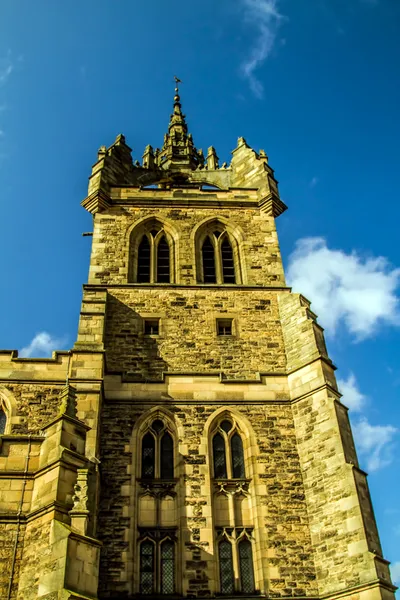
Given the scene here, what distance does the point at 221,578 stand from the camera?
12.7 metres

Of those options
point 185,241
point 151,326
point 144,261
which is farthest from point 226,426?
point 185,241

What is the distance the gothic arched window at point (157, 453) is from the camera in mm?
14086

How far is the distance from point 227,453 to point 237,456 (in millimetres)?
247

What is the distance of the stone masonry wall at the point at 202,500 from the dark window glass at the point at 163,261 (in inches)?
195

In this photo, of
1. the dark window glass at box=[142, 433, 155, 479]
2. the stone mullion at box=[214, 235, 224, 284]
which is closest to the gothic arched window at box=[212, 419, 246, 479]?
the dark window glass at box=[142, 433, 155, 479]

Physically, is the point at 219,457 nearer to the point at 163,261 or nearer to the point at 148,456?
the point at 148,456

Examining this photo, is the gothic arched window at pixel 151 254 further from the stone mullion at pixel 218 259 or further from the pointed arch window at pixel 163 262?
the stone mullion at pixel 218 259

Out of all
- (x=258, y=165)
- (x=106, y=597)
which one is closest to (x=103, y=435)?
(x=106, y=597)

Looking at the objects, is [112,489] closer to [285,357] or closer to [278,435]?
[278,435]

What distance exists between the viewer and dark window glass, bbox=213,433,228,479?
1424 centimetres

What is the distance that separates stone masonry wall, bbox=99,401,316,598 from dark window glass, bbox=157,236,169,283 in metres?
4.96

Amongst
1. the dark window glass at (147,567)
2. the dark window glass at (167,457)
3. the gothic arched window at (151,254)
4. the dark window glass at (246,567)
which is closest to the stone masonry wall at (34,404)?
the dark window glass at (167,457)

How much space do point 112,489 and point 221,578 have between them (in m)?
2.84

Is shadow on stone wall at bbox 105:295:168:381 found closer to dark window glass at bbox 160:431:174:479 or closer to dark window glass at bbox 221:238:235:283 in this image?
dark window glass at bbox 160:431:174:479
